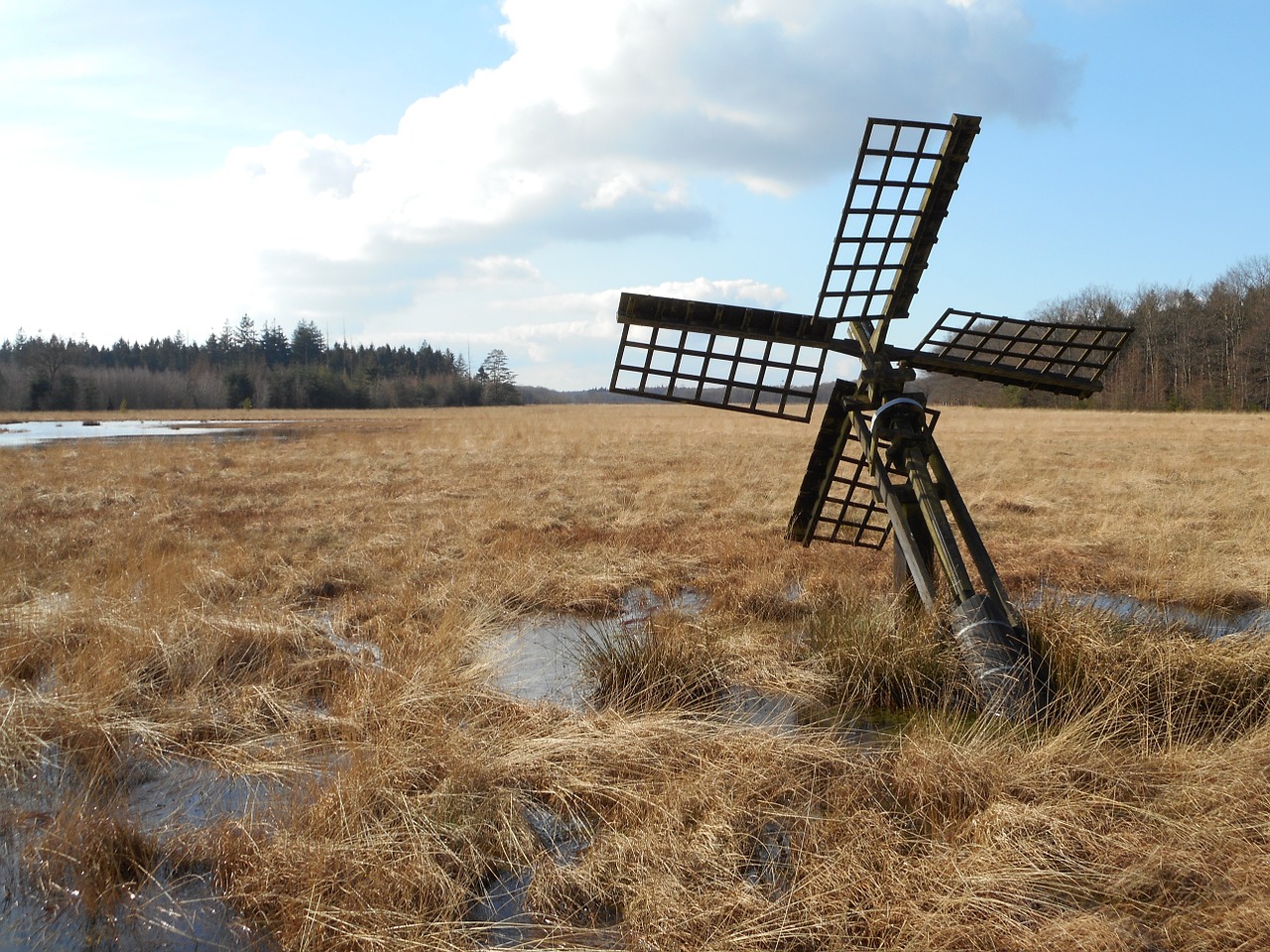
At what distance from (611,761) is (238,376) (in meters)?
101

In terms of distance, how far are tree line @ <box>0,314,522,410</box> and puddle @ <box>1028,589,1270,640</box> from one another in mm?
86659

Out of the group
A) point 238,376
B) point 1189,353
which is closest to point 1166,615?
point 1189,353

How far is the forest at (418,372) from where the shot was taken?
7131cm

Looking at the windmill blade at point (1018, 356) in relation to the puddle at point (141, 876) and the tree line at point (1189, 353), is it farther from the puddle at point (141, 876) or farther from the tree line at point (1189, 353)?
the tree line at point (1189, 353)

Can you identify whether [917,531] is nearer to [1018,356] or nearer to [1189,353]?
[1018,356]

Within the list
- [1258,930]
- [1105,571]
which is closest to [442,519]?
[1105,571]

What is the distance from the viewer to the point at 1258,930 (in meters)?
3.59

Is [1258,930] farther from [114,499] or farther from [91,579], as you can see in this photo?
[114,499]

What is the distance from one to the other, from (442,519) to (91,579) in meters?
6.20

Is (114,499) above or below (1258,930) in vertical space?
below

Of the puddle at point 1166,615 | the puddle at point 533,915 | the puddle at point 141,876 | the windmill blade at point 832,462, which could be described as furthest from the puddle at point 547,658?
the puddle at point 1166,615

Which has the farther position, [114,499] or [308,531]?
[114,499]

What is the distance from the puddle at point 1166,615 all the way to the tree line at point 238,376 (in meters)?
86.7

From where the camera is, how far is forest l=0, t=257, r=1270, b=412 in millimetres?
71312
